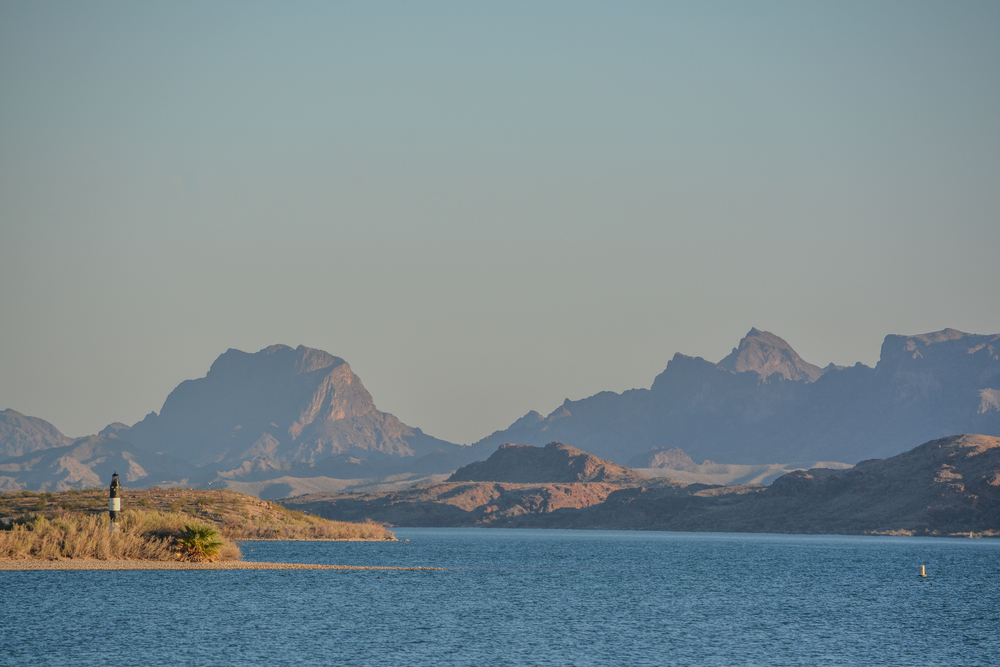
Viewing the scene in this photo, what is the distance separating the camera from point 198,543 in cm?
6431

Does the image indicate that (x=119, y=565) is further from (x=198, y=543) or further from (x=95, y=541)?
(x=198, y=543)

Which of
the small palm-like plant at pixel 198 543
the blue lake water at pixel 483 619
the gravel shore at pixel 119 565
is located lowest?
the blue lake water at pixel 483 619

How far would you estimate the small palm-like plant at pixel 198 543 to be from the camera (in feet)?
211

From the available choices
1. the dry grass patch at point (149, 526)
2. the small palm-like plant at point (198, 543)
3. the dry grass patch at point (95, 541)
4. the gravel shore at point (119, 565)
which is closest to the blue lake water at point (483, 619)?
the gravel shore at point (119, 565)

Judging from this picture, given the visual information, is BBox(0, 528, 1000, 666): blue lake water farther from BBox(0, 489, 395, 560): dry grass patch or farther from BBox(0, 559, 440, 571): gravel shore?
BBox(0, 489, 395, 560): dry grass patch

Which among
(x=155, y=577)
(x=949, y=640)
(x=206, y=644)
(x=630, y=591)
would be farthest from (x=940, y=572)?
(x=206, y=644)

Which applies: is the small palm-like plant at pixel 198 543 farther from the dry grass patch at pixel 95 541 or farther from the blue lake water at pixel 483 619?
the blue lake water at pixel 483 619

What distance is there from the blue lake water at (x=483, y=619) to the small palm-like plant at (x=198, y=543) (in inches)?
55.3

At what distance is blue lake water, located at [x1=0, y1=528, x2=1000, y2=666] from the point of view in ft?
123

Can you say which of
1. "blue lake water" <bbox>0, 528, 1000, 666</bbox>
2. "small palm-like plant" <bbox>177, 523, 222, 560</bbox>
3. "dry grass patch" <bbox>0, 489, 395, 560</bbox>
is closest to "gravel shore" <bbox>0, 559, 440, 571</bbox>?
"blue lake water" <bbox>0, 528, 1000, 666</bbox>

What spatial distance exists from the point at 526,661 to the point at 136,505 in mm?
74357

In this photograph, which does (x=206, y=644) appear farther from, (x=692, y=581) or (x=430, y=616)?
(x=692, y=581)

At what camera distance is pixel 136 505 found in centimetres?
10075

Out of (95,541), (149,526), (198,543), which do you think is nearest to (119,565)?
(95,541)
